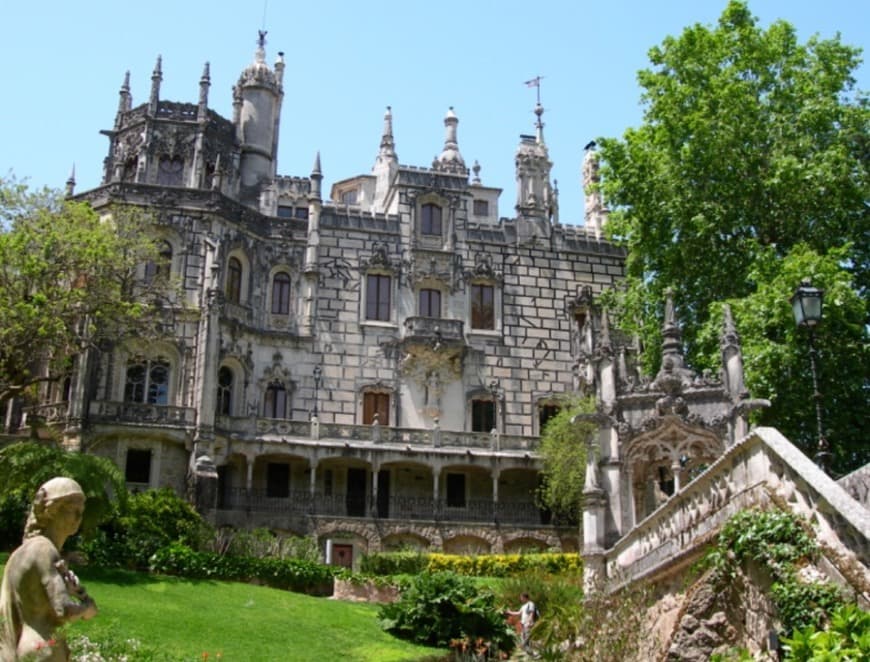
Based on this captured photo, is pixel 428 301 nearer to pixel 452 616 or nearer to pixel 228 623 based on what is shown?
pixel 228 623

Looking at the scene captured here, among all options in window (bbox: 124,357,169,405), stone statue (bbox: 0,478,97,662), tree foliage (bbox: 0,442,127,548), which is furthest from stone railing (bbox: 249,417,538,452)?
stone statue (bbox: 0,478,97,662)

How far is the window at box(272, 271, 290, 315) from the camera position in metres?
39.4

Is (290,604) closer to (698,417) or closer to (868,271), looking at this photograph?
(698,417)

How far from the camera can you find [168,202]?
125 ft

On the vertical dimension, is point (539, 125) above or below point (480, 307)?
above

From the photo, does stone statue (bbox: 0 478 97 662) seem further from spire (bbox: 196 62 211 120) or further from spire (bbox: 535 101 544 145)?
spire (bbox: 535 101 544 145)

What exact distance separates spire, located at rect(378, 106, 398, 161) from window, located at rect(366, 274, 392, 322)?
713 inches

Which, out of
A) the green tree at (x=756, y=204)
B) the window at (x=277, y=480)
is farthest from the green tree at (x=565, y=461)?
the window at (x=277, y=480)

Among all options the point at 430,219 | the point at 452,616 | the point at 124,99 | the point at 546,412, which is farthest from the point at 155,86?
the point at 452,616

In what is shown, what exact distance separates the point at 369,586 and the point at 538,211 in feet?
74.8

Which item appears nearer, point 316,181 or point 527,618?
point 527,618

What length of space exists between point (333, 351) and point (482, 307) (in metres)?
6.30

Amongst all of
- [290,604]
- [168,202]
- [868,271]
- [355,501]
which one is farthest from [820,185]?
[168,202]

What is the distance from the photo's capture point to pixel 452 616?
17391 mm
